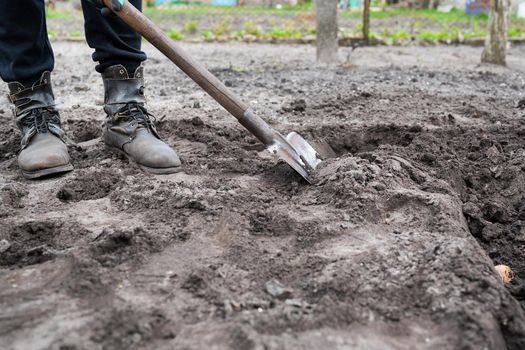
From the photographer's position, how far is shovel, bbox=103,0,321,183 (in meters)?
2.40

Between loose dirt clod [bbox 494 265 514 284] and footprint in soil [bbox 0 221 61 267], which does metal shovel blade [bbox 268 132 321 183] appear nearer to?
loose dirt clod [bbox 494 265 514 284]

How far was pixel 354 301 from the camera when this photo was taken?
1558 millimetres

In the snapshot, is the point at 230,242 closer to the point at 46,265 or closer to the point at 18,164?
the point at 46,265

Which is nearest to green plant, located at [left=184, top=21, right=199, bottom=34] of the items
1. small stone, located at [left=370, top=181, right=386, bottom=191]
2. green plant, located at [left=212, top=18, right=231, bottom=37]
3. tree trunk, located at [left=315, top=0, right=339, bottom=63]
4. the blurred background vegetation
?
the blurred background vegetation

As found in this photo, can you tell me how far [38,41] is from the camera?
106 inches

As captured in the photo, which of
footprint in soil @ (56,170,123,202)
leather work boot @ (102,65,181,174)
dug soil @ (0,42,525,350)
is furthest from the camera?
leather work boot @ (102,65,181,174)

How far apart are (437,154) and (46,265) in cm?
183

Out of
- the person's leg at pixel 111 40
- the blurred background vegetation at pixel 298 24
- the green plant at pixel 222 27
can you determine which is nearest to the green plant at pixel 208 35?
the blurred background vegetation at pixel 298 24

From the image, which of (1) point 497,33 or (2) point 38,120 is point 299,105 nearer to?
(2) point 38,120

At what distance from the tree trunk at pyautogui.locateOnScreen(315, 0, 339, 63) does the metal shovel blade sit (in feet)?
12.4

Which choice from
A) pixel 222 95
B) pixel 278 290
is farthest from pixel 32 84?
pixel 278 290

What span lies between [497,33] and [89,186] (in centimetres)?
492

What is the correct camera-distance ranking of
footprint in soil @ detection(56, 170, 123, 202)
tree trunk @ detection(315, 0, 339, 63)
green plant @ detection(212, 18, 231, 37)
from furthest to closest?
1. green plant @ detection(212, 18, 231, 37)
2. tree trunk @ detection(315, 0, 339, 63)
3. footprint in soil @ detection(56, 170, 123, 202)

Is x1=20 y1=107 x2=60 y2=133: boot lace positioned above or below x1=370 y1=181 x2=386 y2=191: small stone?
above
